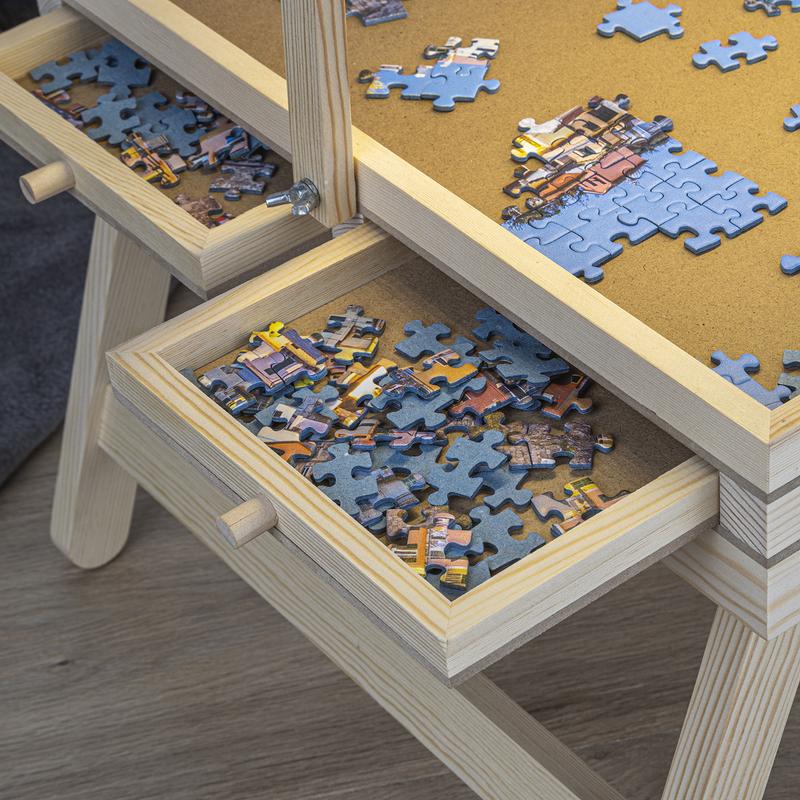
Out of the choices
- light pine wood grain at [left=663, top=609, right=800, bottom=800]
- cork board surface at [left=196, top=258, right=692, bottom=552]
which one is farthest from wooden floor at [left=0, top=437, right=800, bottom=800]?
cork board surface at [left=196, top=258, right=692, bottom=552]

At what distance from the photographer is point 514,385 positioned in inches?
47.0

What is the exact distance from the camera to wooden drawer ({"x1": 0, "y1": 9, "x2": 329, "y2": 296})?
1267mm

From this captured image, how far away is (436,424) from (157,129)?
0.52m

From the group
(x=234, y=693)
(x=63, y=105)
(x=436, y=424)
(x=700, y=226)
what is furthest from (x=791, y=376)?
(x=234, y=693)

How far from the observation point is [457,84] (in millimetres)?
1334

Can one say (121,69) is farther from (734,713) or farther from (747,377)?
(734,713)

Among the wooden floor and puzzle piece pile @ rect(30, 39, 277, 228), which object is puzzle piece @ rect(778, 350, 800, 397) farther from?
the wooden floor

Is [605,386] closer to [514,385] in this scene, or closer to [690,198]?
[514,385]

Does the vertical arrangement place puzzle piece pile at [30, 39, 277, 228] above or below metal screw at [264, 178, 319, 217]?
below

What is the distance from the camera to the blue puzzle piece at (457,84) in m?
1.32

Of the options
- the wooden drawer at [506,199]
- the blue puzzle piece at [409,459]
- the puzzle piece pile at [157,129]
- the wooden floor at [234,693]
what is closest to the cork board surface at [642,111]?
the wooden drawer at [506,199]

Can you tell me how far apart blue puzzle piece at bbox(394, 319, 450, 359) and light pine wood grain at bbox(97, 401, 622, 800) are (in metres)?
0.23

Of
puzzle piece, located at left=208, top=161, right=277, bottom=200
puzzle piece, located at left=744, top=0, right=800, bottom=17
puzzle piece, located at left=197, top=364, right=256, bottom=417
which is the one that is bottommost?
puzzle piece, located at left=197, top=364, right=256, bottom=417

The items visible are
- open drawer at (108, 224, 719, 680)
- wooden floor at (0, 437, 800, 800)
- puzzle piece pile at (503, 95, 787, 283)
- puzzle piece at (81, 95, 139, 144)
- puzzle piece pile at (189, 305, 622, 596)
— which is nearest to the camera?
open drawer at (108, 224, 719, 680)
